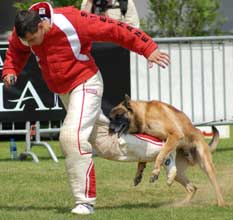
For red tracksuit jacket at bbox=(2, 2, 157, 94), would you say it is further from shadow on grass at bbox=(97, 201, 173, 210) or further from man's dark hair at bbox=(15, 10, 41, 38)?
shadow on grass at bbox=(97, 201, 173, 210)

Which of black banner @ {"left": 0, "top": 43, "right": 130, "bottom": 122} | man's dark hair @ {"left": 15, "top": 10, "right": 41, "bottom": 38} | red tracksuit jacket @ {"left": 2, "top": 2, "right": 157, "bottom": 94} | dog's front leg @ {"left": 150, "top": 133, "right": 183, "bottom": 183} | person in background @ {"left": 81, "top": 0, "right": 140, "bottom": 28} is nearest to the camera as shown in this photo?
man's dark hair @ {"left": 15, "top": 10, "right": 41, "bottom": 38}

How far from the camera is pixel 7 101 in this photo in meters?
11.8

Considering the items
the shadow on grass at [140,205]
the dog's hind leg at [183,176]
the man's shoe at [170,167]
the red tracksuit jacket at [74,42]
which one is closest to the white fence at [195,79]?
the dog's hind leg at [183,176]

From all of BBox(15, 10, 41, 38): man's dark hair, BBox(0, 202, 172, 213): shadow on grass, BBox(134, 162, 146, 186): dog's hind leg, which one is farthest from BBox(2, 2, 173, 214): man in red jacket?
BBox(134, 162, 146, 186): dog's hind leg

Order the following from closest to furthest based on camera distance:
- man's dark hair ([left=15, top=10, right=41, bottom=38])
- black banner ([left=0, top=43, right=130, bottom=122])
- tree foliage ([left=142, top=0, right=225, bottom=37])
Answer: man's dark hair ([left=15, top=10, right=41, bottom=38]) < black banner ([left=0, top=43, right=130, bottom=122]) < tree foliage ([left=142, top=0, right=225, bottom=37])

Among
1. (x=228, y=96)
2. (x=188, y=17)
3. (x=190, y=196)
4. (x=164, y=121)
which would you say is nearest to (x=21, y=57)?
(x=164, y=121)

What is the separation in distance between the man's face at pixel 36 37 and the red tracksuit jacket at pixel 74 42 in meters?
0.05

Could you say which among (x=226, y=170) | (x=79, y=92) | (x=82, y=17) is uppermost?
(x=82, y=17)

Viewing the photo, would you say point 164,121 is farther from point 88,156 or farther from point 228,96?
point 228,96

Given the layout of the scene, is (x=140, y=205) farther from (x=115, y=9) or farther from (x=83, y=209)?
(x=115, y=9)

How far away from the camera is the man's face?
721 cm

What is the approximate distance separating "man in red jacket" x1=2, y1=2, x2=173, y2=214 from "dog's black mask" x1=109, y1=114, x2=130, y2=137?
1.03 ft

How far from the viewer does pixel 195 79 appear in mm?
12734

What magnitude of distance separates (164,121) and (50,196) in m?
1.38
